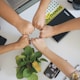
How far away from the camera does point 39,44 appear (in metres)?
1.03

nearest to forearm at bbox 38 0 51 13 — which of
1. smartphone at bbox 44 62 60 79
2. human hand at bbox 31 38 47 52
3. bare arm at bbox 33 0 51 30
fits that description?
bare arm at bbox 33 0 51 30

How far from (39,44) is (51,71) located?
0.13 meters

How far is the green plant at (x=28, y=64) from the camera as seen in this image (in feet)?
3.46

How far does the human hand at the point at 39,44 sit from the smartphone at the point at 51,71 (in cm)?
9

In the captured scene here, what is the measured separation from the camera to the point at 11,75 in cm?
112

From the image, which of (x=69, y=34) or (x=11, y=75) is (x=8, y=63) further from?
(x=69, y=34)

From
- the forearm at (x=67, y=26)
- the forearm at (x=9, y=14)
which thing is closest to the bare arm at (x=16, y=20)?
the forearm at (x=9, y=14)

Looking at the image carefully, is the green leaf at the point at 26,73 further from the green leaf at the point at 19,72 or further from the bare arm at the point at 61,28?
the bare arm at the point at 61,28

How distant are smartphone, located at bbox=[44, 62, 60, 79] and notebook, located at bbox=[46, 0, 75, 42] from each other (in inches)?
4.6

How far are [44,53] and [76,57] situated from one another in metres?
0.15

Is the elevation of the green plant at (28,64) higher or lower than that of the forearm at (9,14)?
lower

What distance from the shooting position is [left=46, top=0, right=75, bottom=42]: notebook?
1.14m

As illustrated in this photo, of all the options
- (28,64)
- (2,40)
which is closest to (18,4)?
(2,40)

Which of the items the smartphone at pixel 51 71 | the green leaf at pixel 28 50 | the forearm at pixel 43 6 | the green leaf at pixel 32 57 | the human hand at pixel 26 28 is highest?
the forearm at pixel 43 6
